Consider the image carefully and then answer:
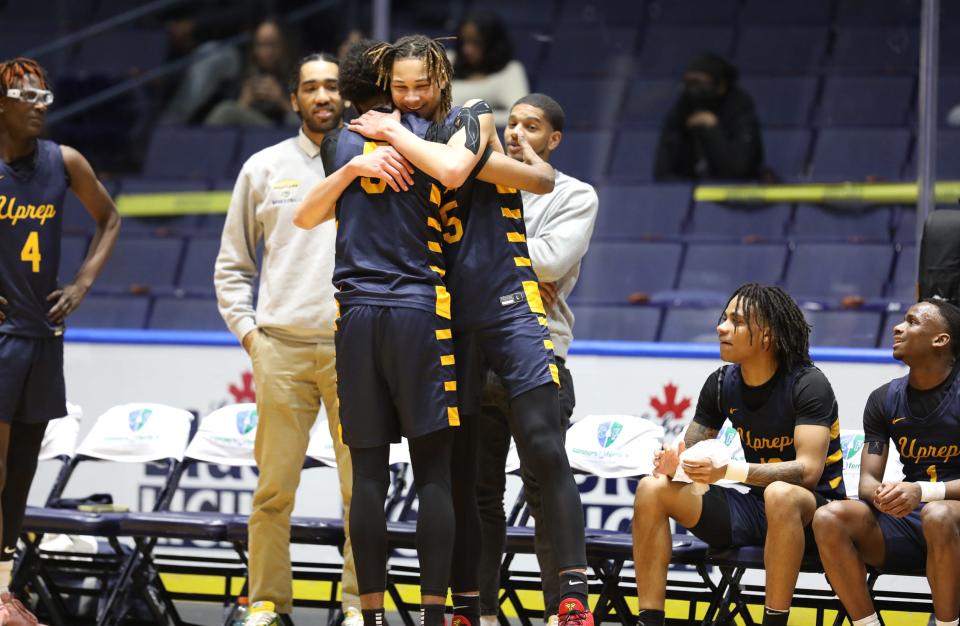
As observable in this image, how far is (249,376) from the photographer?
6363 millimetres

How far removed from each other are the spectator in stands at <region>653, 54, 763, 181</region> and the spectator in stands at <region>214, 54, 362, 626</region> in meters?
2.40

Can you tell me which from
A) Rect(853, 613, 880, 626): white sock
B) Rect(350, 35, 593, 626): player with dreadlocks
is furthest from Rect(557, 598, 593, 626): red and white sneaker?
Rect(853, 613, 880, 626): white sock

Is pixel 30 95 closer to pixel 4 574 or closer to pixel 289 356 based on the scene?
pixel 289 356

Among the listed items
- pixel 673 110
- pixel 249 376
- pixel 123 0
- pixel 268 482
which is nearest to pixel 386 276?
pixel 268 482

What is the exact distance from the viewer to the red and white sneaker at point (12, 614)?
15.2ft

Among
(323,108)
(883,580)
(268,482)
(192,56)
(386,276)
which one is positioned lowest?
(883,580)

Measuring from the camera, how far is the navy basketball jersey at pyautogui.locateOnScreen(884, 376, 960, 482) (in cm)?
455

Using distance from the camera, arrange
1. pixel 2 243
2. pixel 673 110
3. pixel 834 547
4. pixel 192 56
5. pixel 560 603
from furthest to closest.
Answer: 1. pixel 192 56
2. pixel 673 110
3. pixel 2 243
4. pixel 834 547
5. pixel 560 603

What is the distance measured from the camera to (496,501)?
4.55 meters

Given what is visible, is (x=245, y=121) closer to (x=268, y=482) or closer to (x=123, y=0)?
(x=123, y=0)

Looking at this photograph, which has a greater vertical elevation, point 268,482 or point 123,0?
point 123,0

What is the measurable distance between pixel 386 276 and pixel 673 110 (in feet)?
12.2

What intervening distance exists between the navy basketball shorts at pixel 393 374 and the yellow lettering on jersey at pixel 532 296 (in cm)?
26

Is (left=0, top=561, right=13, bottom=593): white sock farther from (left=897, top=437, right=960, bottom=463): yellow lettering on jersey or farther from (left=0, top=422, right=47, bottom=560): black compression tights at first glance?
(left=897, top=437, right=960, bottom=463): yellow lettering on jersey
